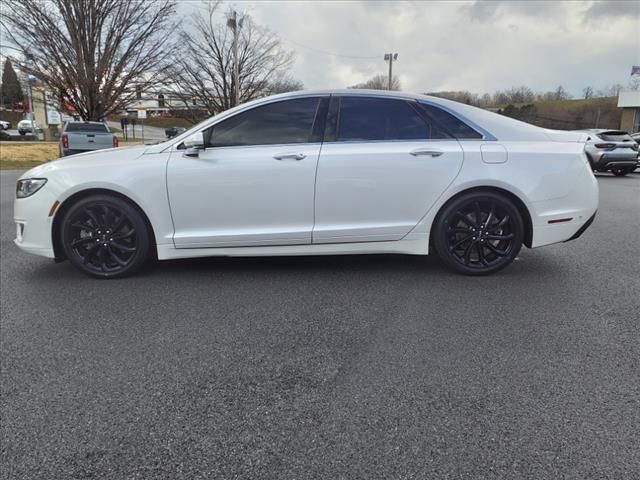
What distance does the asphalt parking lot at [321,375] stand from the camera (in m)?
2.11

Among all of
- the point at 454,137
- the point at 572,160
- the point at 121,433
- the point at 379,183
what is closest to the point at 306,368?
the point at 121,433

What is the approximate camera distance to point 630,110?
39125 millimetres

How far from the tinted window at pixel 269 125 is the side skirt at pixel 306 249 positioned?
919 mm

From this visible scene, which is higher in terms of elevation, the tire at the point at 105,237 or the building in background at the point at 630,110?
the building in background at the point at 630,110

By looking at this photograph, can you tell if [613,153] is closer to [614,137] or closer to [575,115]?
[614,137]

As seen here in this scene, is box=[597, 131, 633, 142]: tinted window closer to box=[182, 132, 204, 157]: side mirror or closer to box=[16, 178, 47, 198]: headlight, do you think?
box=[182, 132, 204, 157]: side mirror

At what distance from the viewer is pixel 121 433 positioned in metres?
2.28

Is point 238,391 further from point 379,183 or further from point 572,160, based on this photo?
point 572,160

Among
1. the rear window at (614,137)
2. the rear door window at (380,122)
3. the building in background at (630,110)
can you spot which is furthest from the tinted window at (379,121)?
the building in background at (630,110)

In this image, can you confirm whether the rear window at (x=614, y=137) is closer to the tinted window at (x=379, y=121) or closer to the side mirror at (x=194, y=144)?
the tinted window at (x=379, y=121)

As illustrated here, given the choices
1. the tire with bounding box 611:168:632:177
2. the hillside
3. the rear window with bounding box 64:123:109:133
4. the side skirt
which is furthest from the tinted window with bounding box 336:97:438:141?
the hillside

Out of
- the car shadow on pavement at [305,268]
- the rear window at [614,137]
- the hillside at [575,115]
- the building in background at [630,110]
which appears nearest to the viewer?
the car shadow on pavement at [305,268]

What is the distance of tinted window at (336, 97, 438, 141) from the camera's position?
14.7 ft

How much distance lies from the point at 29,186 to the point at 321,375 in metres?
3.26
